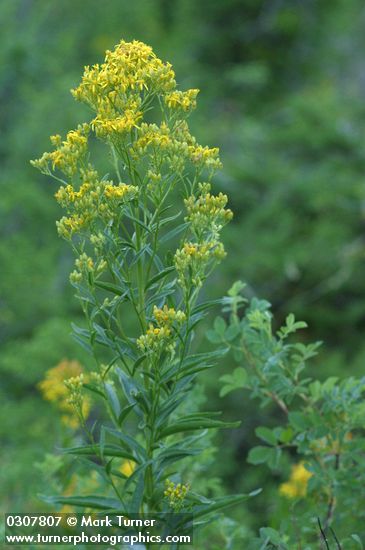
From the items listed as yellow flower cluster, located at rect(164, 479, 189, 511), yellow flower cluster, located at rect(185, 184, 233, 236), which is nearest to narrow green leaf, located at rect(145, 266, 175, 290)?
yellow flower cluster, located at rect(185, 184, 233, 236)

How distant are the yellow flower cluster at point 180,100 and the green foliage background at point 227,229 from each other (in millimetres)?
1685

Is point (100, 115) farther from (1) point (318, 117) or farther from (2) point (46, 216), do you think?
(1) point (318, 117)

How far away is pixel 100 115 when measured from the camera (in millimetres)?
2084

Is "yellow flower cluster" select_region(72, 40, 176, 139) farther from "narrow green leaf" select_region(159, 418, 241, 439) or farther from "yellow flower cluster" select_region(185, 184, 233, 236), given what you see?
"narrow green leaf" select_region(159, 418, 241, 439)


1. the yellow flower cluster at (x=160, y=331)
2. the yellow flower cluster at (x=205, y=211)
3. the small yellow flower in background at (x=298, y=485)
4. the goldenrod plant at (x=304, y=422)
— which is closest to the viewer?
the yellow flower cluster at (x=160, y=331)

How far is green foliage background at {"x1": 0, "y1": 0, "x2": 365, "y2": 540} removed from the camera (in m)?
4.57

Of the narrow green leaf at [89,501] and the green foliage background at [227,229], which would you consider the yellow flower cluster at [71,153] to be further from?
the green foliage background at [227,229]

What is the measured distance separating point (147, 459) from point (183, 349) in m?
0.31

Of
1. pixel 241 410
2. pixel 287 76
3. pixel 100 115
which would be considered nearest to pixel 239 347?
pixel 100 115

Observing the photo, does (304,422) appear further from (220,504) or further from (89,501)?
(89,501)

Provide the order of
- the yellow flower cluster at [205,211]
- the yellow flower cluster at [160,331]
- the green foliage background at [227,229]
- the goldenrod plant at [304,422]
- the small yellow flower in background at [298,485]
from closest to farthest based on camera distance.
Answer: the yellow flower cluster at [160,331]
the yellow flower cluster at [205,211]
the goldenrod plant at [304,422]
the small yellow flower in background at [298,485]
the green foliage background at [227,229]

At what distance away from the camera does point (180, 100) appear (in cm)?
216

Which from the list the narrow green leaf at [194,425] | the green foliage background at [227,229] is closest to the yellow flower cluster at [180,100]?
the narrow green leaf at [194,425]

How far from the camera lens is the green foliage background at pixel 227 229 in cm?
457
